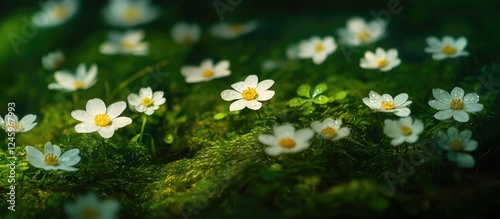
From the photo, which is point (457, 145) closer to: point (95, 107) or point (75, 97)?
point (95, 107)

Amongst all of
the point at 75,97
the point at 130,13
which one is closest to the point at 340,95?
the point at 75,97

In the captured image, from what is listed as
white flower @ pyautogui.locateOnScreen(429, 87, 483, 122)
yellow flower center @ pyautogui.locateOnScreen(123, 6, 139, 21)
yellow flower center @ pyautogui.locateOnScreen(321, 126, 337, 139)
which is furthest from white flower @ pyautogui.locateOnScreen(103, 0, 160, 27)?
white flower @ pyautogui.locateOnScreen(429, 87, 483, 122)

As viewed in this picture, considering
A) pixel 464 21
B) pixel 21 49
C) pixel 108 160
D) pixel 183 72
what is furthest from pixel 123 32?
pixel 464 21

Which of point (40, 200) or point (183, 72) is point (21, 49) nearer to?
point (183, 72)

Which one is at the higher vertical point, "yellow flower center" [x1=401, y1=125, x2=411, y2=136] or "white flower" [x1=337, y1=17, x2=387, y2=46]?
"white flower" [x1=337, y1=17, x2=387, y2=46]

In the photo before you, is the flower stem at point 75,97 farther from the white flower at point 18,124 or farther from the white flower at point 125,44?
the white flower at point 18,124

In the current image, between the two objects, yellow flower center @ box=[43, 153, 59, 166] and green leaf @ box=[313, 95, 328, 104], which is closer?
yellow flower center @ box=[43, 153, 59, 166]

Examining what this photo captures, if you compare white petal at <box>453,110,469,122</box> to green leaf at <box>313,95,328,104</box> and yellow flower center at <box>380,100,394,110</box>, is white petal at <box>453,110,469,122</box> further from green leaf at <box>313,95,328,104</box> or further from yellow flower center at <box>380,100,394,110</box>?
green leaf at <box>313,95,328,104</box>

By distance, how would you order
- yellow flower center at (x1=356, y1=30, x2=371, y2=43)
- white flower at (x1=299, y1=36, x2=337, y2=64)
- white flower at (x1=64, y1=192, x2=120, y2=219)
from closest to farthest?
white flower at (x1=64, y1=192, x2=120, y2=219), white flower at (x1=299, y1=36, x2=337, y2=64), yellow flower center at (x1=356, y1=30, x2=371, y2=43)
